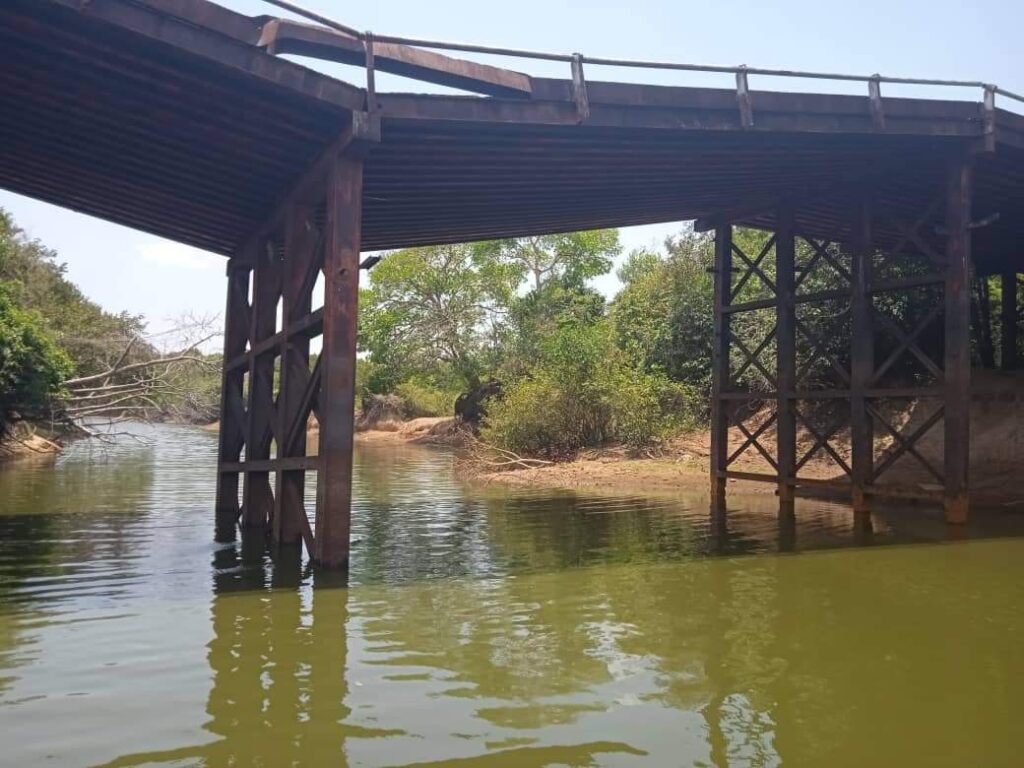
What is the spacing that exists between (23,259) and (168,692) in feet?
120

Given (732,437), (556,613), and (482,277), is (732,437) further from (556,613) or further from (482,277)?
(482,277)

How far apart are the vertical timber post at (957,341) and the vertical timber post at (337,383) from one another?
818 cm

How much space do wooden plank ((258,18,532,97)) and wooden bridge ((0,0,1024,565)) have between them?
23 mm

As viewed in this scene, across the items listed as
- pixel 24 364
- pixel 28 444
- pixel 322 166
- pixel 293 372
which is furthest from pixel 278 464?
pixel 28 444

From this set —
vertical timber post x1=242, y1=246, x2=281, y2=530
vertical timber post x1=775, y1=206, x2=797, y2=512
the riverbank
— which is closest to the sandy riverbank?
the riverbank

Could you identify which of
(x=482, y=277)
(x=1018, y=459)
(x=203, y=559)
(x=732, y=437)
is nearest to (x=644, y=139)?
(x=203, y=559)

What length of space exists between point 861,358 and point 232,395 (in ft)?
31.6

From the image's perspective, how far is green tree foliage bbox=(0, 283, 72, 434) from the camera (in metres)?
19.5

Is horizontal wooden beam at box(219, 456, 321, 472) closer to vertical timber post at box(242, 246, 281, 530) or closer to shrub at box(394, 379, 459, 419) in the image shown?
vertical timber post at box(242, 246, 281, 530)

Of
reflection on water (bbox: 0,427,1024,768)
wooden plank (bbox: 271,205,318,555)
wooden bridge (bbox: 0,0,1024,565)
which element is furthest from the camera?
wooden plank (bbox: 271,205,318,555)

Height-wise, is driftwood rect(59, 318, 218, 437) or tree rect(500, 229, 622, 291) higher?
tree rect(500, 229, 622, 291)

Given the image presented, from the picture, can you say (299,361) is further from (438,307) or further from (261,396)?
(438,307)

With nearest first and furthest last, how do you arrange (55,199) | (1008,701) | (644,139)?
1. (1008,701)
2. (644,139)
3. (55,199)

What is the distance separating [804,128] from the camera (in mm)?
9578
